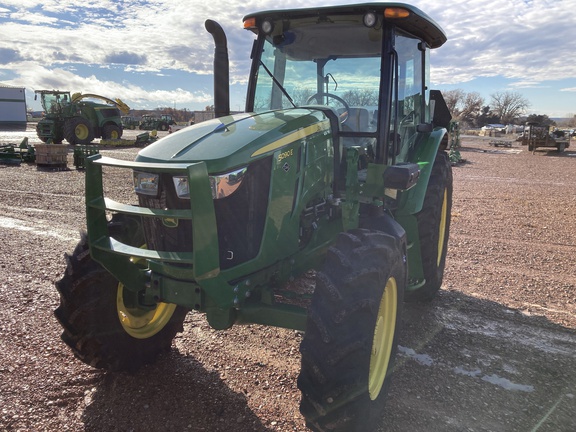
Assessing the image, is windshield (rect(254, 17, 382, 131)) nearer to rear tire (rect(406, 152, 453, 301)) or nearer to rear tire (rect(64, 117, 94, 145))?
rear tire (rect(406, 152, 453, 301))

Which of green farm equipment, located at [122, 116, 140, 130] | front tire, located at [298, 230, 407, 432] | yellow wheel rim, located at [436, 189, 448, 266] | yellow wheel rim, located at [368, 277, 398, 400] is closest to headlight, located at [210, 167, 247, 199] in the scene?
front tire, located at [298, 230, 407, 432]

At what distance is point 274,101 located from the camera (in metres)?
4.05

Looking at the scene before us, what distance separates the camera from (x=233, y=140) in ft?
9.03

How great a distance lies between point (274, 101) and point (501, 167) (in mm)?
16492

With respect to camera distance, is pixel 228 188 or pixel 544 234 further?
pixel 544 234

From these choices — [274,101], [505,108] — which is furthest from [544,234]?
[505,108]

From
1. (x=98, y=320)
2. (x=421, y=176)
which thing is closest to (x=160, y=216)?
(x=98, y=320)

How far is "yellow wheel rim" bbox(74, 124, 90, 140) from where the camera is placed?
23078 millimetres

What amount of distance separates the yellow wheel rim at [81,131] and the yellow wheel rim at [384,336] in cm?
2311

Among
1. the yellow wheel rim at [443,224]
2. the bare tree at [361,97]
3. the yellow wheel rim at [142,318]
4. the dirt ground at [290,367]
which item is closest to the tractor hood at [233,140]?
the bare tree at [361,97]

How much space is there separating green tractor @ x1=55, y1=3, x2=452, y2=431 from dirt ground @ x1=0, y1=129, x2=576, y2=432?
32 cm

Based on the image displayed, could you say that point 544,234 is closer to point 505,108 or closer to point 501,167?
point 501,167

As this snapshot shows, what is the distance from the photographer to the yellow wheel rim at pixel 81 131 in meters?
23.1

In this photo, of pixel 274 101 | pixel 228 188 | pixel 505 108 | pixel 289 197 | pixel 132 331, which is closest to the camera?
pixel 228 188
